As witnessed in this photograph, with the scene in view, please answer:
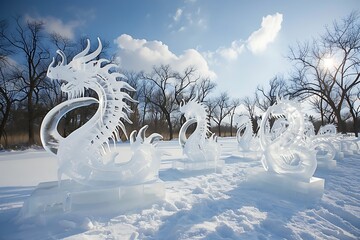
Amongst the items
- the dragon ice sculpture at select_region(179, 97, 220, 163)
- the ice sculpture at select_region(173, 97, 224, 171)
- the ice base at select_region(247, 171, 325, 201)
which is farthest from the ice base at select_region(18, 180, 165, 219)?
the dragon ice sculpture at select_region(179, 97, 220, 163)

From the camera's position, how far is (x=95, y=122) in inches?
164

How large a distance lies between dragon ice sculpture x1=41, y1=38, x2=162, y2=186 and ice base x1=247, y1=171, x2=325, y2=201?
3.11 m

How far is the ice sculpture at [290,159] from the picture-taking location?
4780mm

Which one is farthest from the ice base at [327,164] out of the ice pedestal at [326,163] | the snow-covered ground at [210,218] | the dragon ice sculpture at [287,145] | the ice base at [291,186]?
the ice base at [291,186]

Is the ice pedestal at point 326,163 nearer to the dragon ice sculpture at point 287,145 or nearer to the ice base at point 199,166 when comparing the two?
the dragon ice sculpture at point 287,145

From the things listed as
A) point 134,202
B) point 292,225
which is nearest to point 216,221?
point 292,225

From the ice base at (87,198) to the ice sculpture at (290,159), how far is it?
3118mm

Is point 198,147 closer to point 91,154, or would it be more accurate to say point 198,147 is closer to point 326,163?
point 91,154

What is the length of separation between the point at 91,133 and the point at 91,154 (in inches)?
17.3

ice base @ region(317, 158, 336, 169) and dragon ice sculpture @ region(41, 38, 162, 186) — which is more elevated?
dragon ice sculpture @ region(41, 38, 162, 186)

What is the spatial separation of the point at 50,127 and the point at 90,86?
114 cm

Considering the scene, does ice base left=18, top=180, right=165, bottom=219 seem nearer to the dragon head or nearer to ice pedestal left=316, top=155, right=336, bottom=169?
the dragon head

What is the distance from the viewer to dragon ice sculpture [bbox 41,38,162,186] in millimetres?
3955

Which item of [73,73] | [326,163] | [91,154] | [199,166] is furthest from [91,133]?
[326,163]
